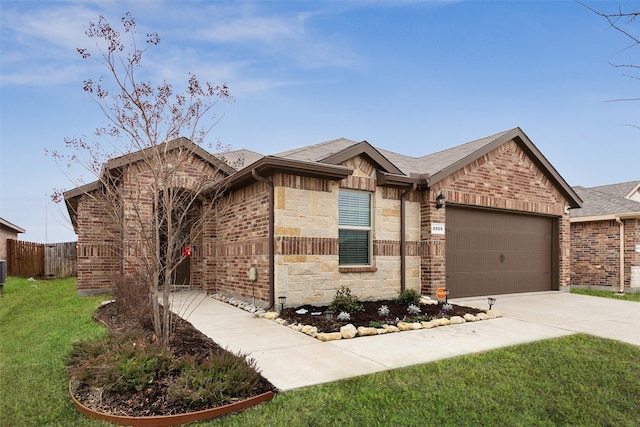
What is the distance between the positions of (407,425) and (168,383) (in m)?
2.44

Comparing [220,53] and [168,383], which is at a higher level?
[220,53]

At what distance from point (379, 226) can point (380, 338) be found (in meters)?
3.68

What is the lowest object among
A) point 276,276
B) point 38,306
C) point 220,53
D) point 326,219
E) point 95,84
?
point 38,306

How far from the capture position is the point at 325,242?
29.2ft

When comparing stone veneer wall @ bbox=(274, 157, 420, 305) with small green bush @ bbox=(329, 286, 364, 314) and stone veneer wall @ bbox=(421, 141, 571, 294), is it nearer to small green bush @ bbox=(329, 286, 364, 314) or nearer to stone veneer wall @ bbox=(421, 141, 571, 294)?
stone veneer wall @ bbox=(421, 141, 571, 294)

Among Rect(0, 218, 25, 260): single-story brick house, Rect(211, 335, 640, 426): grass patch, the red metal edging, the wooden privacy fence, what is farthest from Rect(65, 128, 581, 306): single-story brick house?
Rect(0, 218, 25, 260): single-story brick house

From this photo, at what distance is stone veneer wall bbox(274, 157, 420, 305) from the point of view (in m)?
8.43

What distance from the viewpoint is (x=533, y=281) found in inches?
507

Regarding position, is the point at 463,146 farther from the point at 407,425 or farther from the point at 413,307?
the point at 407,425

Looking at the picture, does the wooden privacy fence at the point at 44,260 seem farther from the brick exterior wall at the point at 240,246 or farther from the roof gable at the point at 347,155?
the roof gable at the point at 347,155

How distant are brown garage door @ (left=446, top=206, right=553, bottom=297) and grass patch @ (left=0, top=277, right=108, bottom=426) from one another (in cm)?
867

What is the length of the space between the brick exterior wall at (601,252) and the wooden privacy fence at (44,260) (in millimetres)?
22878

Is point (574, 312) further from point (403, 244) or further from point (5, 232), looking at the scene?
point (5, 232)

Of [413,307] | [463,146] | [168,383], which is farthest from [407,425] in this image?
[463,146]
